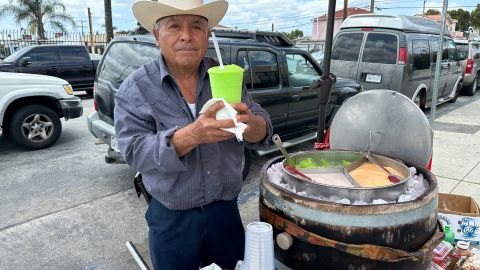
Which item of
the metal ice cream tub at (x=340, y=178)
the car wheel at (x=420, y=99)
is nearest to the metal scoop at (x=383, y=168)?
the metal ice cream tub at (x=340, y=178)

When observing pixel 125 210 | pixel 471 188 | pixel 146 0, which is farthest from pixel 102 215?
pixel 471 188

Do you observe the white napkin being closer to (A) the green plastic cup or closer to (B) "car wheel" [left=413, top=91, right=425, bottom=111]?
(A) the green plastic cup

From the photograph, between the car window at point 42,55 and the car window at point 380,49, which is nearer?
the car window at point 380,49

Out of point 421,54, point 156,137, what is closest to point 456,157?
point 421,54

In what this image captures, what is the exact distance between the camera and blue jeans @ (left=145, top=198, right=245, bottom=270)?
5.99 feet

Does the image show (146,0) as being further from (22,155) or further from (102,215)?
(22,155)

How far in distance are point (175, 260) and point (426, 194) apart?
3.94 ft

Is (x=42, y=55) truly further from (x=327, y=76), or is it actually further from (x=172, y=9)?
(x=172, y=9)

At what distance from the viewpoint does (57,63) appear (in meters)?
11.6

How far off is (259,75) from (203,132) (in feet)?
12.5

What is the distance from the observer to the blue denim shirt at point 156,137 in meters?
1.59

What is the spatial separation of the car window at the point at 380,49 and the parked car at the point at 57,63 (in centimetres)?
852

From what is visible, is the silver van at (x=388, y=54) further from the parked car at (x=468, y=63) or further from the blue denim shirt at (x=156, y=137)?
the blue denim shirt at (x=156, y=137)

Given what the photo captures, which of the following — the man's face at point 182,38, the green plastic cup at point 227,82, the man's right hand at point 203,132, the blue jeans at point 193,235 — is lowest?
the blue jeans at point 193,235
